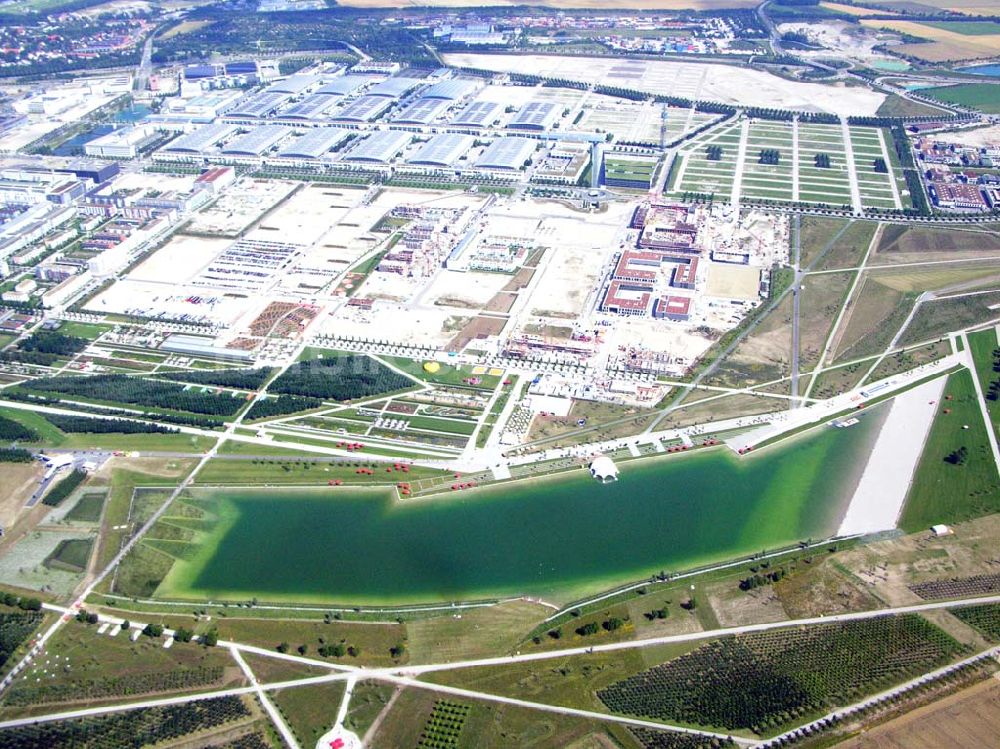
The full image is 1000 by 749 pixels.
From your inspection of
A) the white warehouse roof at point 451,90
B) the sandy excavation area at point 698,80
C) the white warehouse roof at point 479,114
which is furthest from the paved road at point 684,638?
the white warehouse roof at point 451,90

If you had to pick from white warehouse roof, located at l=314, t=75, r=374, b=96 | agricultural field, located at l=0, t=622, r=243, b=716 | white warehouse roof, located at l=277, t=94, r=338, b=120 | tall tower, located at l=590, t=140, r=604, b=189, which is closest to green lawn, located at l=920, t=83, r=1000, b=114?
tall tower, located at l=590, t=140, r=604, b=189

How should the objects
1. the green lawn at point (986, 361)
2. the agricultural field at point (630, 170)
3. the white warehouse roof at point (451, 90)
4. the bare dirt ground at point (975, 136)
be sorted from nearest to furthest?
A: 1. the green lawn at point (986, 361)
2. the agricultural field at point (630, 170)
3. the bare dirt ground at point (975, 136)
4. the white warehouse roof at point (451, 90)

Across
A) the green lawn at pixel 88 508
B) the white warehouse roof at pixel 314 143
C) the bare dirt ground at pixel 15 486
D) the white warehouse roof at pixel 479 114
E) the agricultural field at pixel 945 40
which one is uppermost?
the agricultural field at pixel 945 40

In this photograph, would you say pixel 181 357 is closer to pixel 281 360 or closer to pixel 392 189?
pixel 281 360

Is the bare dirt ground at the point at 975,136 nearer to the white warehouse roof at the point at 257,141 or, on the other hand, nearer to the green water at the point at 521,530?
the green water at the point at 521,530

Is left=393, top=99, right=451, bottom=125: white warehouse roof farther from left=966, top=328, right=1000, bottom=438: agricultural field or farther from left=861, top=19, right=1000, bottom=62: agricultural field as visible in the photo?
left=861, top=19, right=1000, bottom=62: agricultural field
